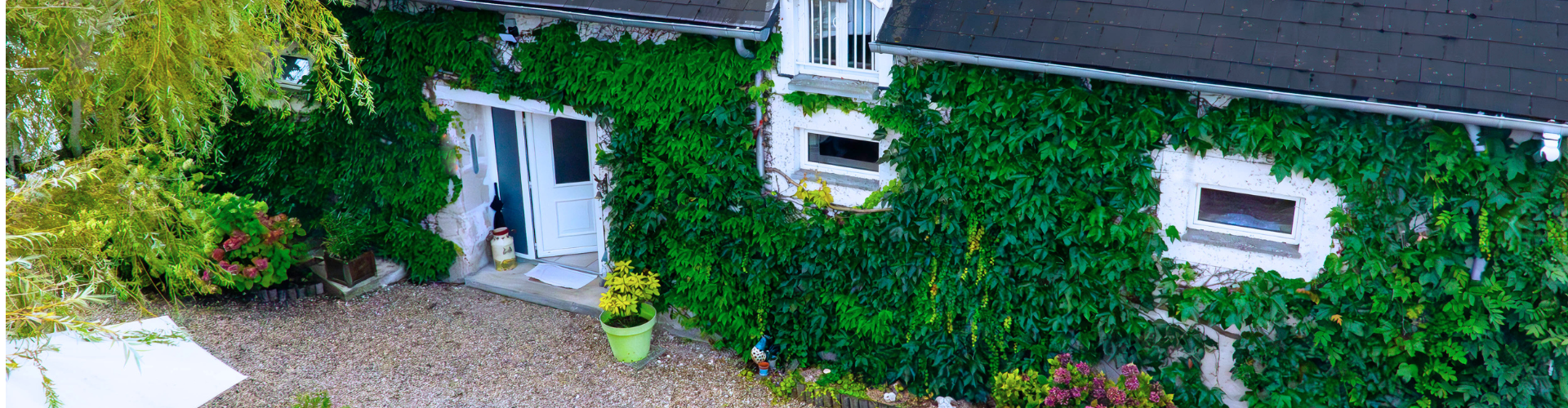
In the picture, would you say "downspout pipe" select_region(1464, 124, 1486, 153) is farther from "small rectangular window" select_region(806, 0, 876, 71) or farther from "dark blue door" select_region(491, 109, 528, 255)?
"dark blue door" select_region(491, 109, 528, 255)

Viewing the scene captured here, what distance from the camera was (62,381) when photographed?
17.2ft

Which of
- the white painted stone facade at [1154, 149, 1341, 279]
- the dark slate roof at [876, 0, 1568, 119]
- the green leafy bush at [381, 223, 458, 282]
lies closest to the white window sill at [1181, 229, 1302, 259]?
the white painted stone facade at [1154, 149, 1341, 279]

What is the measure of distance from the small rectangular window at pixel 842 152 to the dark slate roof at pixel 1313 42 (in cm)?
114

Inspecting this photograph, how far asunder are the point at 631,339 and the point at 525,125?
2.12m

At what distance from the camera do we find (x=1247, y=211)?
21.2 ft

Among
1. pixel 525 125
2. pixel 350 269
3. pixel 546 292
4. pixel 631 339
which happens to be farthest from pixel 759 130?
pixel 350 269

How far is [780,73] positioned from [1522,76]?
4.00 m

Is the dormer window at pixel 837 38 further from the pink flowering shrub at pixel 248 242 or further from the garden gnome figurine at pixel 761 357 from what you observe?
the pink flowering shrub at pixel 248 242

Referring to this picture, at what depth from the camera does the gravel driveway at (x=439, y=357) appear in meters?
7.64

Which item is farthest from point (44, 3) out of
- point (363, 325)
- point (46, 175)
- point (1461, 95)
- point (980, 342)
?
point (1461, 95)

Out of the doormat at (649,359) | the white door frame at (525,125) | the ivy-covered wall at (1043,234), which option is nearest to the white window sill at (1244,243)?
the ivy-covered wall at (1043,234)

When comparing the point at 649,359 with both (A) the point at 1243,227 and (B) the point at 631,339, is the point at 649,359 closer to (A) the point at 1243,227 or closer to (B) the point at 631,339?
(B) the point at 631,339

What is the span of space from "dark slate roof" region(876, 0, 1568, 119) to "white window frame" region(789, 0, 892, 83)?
16.8 inches

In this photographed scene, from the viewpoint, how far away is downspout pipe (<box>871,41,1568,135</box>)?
5.29 m
